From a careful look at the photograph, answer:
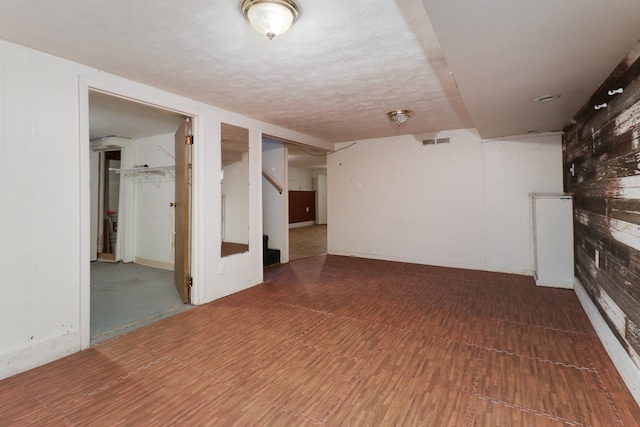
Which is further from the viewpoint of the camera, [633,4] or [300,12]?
[300,12]

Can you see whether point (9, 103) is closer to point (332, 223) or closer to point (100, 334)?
point (100, 334)

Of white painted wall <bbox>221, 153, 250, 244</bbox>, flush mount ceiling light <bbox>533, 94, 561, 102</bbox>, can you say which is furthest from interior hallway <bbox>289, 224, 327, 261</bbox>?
flush mount ceiling light <bbox>533, 94, 561, 102</bbox>

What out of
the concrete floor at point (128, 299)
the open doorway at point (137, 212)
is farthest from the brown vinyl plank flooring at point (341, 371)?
the open doorway at point (137, 212)

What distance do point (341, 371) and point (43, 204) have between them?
2.33m

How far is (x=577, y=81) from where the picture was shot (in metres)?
2.14

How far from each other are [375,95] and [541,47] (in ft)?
5.04

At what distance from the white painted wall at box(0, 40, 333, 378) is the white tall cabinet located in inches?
180

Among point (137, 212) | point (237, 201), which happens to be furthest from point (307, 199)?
point (237, 201)

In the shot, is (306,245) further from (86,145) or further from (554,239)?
(86,145)

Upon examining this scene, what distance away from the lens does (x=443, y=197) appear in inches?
189

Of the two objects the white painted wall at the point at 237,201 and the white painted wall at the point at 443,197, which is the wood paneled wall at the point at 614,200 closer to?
the white painted wall at the point at 443,197

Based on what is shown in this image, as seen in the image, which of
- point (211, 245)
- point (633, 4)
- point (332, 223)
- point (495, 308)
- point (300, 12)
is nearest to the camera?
point (633, 4)

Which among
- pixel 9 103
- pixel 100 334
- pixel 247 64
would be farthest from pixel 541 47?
pixel 100 334

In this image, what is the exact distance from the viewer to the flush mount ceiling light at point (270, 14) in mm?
1488
